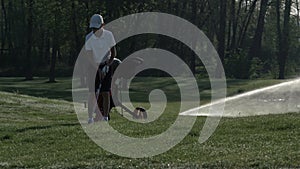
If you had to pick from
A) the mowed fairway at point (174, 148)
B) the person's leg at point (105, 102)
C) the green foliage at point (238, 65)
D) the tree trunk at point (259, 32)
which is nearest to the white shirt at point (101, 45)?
the person's leg at point (105, 102)

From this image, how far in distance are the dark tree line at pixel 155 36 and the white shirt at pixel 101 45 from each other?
4173 centimetres

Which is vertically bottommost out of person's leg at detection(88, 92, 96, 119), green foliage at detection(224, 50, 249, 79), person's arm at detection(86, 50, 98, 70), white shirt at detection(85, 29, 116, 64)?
green foliage at detection(224, 50, 249, 79)

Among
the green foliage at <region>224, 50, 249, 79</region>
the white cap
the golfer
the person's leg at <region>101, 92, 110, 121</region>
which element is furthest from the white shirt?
the green foliage at <region>224, 50, 249, 79</region>

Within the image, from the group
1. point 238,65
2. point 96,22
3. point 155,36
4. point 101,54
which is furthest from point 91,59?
point 155,36

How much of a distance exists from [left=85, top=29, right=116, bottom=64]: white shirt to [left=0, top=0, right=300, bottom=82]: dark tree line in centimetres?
4173

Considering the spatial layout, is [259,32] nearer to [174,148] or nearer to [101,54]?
[101,54]

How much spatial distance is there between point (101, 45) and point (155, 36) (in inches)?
2393

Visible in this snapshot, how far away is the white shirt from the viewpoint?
12484mm

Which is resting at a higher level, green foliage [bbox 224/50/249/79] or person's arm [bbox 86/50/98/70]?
person's arm [bbox 86/50/98/70]

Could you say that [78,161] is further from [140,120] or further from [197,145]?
[140,120]

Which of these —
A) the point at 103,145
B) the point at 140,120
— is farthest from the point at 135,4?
the point at 103,145

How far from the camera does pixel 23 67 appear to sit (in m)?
75.7

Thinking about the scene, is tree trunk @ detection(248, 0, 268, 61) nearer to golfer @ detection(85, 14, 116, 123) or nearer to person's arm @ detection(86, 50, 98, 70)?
golfer @ detection(85, 14, 116, 123)

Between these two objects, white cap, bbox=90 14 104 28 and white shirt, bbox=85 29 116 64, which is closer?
white cap, bbox=90 14 104 28
